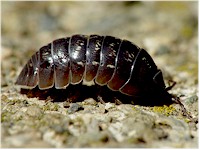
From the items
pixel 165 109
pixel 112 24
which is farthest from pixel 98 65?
pixel 112 24

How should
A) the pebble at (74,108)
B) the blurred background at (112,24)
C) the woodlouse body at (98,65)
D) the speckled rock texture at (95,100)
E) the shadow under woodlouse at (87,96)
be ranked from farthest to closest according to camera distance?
the blurred background at (112,24) < the shadow under woodlouse at (87,96) < the woodlouse body at (98,65) < the pebble at (74,108) < the speckled rock texture at (95,100)

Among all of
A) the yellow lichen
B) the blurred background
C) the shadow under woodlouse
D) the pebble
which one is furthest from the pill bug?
the blurred background

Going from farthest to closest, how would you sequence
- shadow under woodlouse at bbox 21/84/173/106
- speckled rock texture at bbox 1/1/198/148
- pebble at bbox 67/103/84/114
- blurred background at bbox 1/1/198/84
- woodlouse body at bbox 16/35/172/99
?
blurred background at bbox 1/1/198/84
shadow under woodlouse at bbox 21/84/173/106
woodlouse body at bbox 16/35/172/99
pebble at bbox 67/103/84/114
speckled rock texture at bbox 1/1/198/148

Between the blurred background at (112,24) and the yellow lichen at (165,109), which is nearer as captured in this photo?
the yellow lichen at (165,109)

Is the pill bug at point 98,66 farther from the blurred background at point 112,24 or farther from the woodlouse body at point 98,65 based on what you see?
the blurred background at point 112,24

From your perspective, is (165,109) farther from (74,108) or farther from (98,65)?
(74,108)

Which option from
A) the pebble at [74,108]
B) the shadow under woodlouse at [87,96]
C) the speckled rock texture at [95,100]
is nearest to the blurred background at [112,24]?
the speckled rock texture at [95,100]

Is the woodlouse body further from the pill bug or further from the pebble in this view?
the pebble
